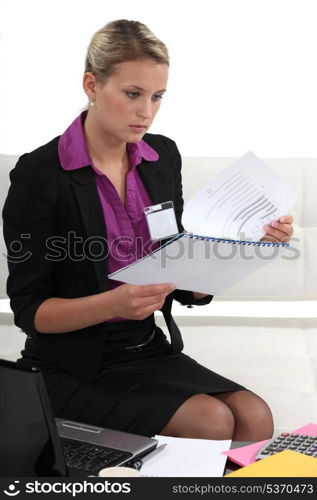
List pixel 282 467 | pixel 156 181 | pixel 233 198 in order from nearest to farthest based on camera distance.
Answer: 1. pixel 282 467
2. pixel 233 198
3. pixel 156 181

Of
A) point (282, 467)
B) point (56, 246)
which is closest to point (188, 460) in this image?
point (282, 467)

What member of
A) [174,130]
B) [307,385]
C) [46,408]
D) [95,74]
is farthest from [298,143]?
[46,408]

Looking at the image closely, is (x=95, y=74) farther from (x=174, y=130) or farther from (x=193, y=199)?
(x=174, y=130)

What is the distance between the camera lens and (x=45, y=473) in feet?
3.92

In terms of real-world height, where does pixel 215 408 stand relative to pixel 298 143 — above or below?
below

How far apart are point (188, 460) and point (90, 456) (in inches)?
6.5

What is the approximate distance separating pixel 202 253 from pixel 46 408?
1.58 ft

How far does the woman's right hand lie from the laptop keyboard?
0.33 meters

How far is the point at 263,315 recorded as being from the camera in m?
2.75

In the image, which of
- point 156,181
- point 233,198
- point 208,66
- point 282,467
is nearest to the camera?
point 282,467

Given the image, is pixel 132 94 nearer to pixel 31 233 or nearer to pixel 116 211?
pixel 116 211

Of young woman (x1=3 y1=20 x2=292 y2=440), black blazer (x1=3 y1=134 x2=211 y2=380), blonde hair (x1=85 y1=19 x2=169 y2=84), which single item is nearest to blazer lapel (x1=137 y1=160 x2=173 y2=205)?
young woman (x1=3 y1=20 x2=292 y2=440)

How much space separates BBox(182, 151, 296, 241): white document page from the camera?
174 centimetres

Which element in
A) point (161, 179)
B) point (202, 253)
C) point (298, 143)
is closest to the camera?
point (202, 253)
